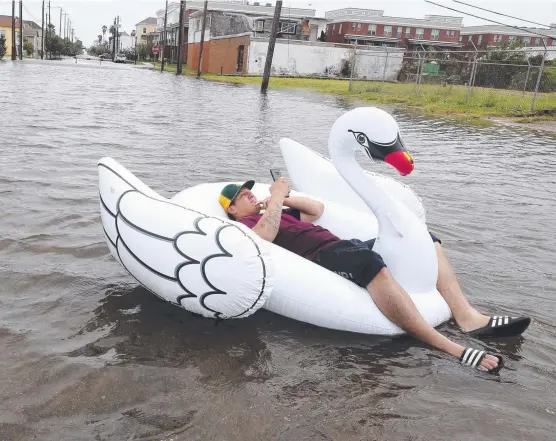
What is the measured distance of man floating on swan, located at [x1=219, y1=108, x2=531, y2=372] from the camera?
131 inches

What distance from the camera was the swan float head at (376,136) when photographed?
344cm

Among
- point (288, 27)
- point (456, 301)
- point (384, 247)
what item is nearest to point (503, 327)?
point (456, 301)

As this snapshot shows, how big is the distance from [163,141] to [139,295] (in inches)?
244

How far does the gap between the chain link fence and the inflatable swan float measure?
13.6 metres

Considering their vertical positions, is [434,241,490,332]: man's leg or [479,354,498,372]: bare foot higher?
[434,241,490,332]: man's leg

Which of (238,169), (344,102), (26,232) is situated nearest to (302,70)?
(344,102)

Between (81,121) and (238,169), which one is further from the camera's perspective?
(81,121)

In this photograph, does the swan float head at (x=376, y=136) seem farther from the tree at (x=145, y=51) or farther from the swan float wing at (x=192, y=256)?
the tree at (x=145, y=51)

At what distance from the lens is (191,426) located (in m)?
2.50

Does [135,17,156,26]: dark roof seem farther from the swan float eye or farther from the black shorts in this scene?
the black shorts

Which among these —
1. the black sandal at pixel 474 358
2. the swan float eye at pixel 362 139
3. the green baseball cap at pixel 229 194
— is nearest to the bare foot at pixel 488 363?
the black sandal at pixel 474 358

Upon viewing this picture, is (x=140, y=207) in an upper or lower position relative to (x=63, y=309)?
upper

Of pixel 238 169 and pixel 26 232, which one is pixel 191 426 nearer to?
pixel 26 232

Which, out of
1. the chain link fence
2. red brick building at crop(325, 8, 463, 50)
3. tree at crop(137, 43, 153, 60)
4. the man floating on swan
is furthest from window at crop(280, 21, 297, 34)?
the man floating on swan
